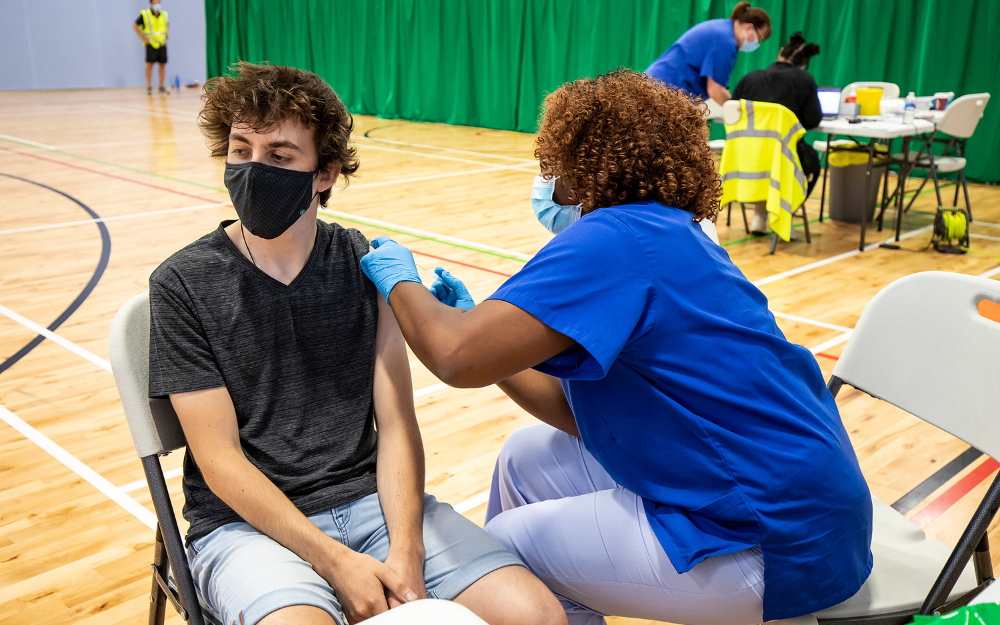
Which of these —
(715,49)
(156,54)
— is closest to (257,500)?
(715,49)

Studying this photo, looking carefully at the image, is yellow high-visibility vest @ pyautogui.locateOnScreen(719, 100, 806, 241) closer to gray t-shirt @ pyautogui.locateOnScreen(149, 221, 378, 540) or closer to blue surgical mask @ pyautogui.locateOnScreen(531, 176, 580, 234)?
blue surgical mask @ pyautogui.locateOnScreen(531, 176, 580, 234)

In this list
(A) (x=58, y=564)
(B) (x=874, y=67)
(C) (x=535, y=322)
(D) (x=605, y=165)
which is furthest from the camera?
(B) (x=874, y=67)

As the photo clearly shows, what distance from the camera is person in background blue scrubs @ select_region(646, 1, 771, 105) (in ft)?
18.1

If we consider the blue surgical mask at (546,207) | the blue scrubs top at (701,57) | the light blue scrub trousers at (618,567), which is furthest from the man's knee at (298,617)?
the blue scrubs top at (701,57)

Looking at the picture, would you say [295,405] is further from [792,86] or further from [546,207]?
[792,86]

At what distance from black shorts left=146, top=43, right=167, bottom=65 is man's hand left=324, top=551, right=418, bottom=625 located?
56.1ft

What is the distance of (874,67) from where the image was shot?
778 cm

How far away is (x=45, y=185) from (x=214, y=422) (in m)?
6.97

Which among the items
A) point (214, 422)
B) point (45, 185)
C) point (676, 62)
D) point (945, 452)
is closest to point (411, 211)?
point (676, 62)

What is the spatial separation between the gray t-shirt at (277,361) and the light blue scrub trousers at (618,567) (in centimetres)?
32

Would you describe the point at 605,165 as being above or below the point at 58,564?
above

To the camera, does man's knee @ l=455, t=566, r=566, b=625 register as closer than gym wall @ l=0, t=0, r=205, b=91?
Yes

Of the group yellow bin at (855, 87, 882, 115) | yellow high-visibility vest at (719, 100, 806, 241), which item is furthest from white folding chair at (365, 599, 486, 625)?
yellow bin at (855, 87, 882, 115)

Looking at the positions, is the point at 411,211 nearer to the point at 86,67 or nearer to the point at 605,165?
the point at 605,165
